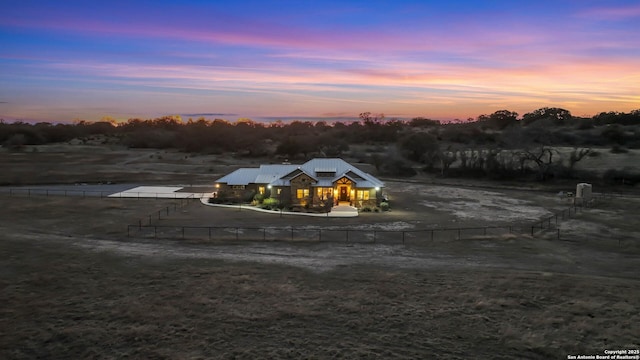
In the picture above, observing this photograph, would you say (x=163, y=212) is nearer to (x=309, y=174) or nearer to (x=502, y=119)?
(x=309, y=174)

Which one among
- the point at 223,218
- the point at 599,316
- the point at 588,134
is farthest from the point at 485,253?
the point at 588,134

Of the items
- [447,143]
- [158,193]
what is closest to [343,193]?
[158,193]

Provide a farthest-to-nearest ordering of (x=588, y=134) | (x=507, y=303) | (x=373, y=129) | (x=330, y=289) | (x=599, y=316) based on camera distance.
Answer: (x=373, y=129)
(x=588, y=134)
(x=330, y=289)
(x=507, y=303)
(x=599, y=316)

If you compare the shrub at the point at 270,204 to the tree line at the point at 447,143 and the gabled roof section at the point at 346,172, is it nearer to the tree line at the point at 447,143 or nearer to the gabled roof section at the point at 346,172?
the gabled roof section at the point at 346,172

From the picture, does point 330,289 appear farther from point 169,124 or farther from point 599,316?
point 169,124

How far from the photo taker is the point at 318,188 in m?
41.8

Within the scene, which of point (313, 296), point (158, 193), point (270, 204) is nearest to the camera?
point (313, 296)

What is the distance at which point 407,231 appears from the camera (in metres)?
31.0

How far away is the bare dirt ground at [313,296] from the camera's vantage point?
14.3m

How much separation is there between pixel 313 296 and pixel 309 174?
2424cm

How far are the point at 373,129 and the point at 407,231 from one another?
10456cm

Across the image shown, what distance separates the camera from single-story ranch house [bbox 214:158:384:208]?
41281 millimetres

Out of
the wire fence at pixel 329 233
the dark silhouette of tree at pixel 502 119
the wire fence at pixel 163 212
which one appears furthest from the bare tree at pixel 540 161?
the dark silhouette of tree at pixel 502 119

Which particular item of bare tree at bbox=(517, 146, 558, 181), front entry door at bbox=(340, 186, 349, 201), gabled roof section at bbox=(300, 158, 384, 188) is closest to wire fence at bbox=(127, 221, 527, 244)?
gabled roof section at bbox=(300, 158, 384, 188)
